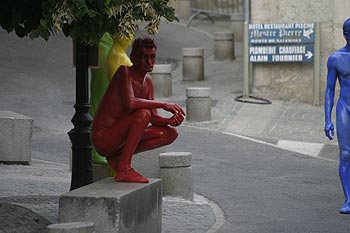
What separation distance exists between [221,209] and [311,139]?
266 inches

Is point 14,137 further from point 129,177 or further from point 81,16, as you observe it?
point 81,16

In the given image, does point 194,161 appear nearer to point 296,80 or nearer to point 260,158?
point 260,158

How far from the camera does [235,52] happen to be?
29.3 meters

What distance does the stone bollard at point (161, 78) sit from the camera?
22250mm

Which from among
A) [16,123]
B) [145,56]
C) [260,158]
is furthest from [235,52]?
[145,56]

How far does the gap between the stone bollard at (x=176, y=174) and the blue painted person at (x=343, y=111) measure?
1753 millimetres

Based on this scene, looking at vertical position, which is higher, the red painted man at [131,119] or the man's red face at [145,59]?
the man's red face at [145,59]

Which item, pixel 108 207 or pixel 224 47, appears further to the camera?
pixel 224 47

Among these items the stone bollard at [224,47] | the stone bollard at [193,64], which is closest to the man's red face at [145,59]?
the stone bollard at [193,64]

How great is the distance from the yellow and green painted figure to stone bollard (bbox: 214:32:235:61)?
52.7 feet

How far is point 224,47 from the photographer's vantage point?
2802 cm

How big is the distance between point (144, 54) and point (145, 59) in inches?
1.9

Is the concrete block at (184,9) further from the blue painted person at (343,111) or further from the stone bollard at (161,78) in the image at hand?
→ the blue painted person at (343,111)

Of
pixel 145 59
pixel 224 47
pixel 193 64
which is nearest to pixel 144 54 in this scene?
pixel 145 59
